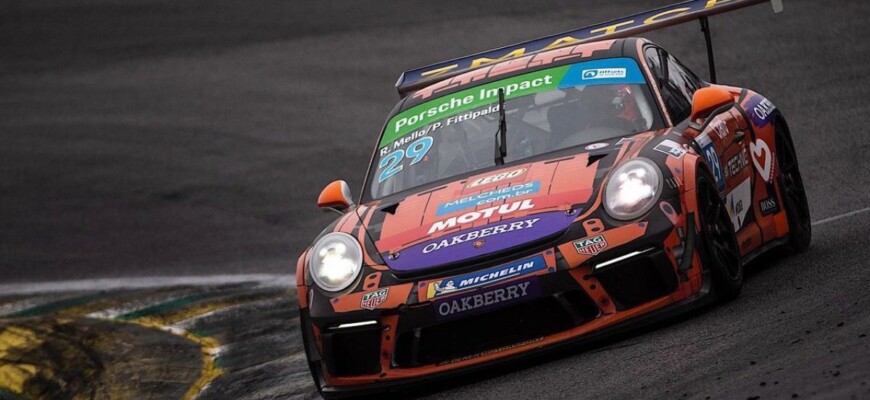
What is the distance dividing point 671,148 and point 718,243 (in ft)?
1.51

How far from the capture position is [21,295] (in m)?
12.4

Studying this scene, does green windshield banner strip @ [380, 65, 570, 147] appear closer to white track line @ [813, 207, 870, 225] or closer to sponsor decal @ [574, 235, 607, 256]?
sponsor decal @ [574, 235, 607, 256]

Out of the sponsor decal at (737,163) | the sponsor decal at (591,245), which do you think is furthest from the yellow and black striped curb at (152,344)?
the sponsor decal at (737,163)

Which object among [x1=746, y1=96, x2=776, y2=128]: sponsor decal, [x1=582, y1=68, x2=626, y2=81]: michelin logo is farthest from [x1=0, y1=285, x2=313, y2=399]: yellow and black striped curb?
[x1=746, y1=96, x2=776, y2=128]: sponsor decal

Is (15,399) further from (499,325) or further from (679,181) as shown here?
(679,181)

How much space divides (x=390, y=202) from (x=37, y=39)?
12914mm

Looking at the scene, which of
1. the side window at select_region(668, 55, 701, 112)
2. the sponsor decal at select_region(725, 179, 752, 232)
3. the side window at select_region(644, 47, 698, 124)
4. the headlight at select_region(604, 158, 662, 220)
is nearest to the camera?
the headlight at select_region(604, 158, 662, 220)

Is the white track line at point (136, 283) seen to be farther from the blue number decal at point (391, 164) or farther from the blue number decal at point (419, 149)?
the blue number decal at point (419, 149)

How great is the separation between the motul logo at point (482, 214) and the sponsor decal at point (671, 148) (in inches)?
24.9

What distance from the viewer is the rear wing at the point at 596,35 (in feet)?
29.9

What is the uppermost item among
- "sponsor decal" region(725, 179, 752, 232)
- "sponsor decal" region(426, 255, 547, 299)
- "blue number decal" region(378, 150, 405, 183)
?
"blue number decal" region(378, 150, 405, 183)

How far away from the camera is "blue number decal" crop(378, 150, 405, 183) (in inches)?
320

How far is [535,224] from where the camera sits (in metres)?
6.73

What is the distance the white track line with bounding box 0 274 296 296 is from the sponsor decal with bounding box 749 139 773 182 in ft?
14.1
